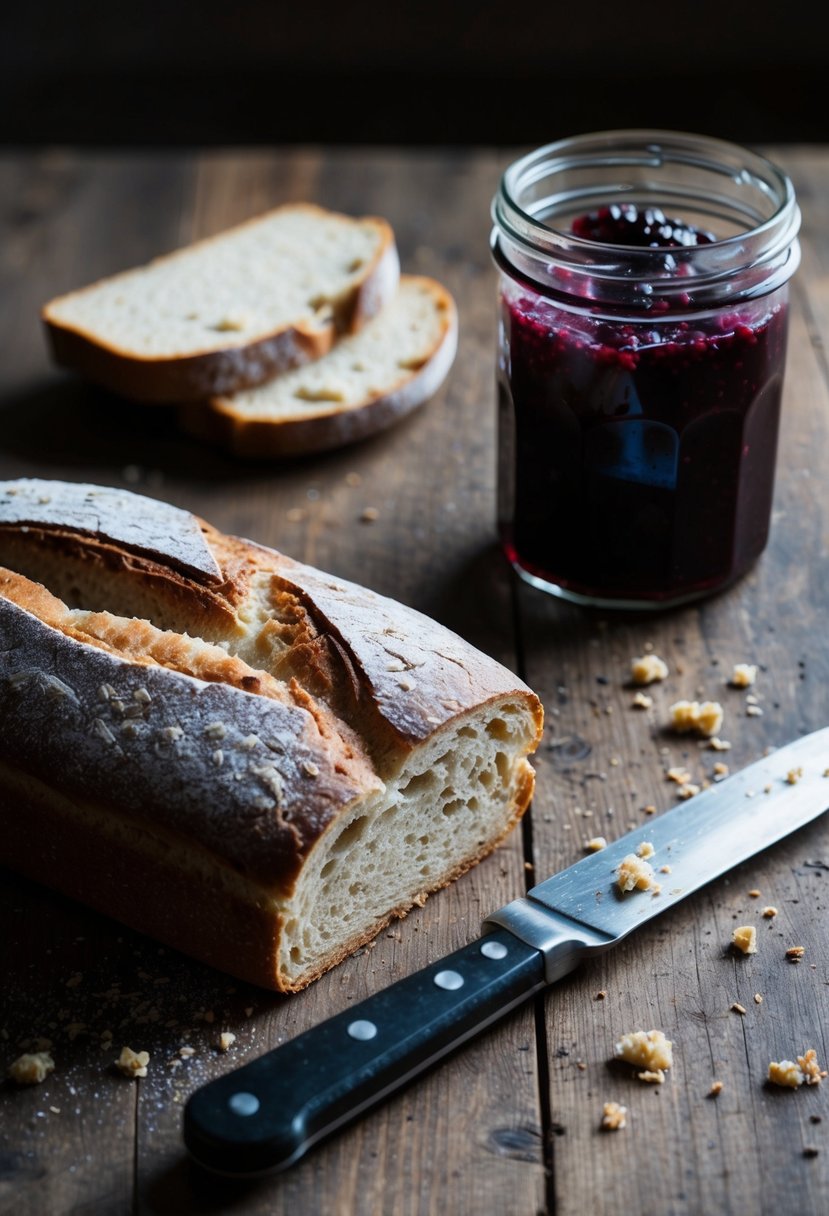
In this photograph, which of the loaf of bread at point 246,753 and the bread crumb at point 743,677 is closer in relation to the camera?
the loaf of bread at point 246,753

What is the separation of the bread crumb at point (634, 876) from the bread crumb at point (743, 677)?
564 mm

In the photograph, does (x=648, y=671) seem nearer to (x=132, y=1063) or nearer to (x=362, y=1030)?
(x=362, y=1030)

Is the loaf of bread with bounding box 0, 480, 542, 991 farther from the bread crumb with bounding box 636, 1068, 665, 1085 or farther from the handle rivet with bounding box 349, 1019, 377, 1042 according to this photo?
the bread crumb with bounding box 636, 1068, 665, 1085

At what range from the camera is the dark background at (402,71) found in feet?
21.2

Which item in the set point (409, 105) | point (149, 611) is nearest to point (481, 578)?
point (149, 611)

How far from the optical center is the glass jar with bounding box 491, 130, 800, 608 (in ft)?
6.93

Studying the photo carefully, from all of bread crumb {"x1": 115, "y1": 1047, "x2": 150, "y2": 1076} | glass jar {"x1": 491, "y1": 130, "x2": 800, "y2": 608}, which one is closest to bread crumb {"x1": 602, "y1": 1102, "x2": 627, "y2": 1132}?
bread crumb {"x1": 115, "y1": 1047, "x2": 150, "y2": 1076}

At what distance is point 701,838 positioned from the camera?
1.87 metres

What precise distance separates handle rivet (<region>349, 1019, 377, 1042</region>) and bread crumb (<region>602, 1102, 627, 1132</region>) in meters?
0.28

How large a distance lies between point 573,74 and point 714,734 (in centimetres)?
542

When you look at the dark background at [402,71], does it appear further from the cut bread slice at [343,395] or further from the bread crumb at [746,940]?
the bread crumb at [746,940]

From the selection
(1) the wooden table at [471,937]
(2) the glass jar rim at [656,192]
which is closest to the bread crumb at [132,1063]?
(1) the wooden table at [471,937]

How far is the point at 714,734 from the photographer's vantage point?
216cm

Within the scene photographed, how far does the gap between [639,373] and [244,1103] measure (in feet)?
4.11
